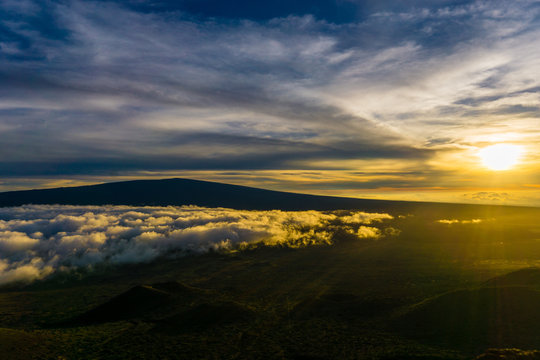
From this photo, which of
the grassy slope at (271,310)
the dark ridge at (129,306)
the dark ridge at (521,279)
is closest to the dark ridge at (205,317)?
the grassy slope at (271,310)

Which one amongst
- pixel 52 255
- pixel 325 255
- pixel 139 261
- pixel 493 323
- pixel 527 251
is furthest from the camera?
pixel 52 255

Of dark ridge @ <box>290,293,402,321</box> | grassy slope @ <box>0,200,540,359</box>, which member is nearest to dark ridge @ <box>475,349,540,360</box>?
grassy slope @ <box>0,200,540,359</box>

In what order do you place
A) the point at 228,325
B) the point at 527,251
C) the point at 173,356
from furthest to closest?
the point at 527,251
the point at 228,325
the point at 173,356

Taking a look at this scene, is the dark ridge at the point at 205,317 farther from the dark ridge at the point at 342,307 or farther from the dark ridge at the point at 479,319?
the dark ridge at the point at 479,319

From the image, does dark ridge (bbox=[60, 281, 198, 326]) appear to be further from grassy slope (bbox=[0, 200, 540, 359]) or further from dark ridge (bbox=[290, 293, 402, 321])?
dark ridge (bbox=[290, 293, 402, 321])

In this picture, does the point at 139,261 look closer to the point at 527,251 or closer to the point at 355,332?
the point at 355,332

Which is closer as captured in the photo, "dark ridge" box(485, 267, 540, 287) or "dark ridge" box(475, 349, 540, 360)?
"dark ridge" box(475, 349, 540, 360)

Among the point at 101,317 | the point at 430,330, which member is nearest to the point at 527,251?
the point at 430,330
